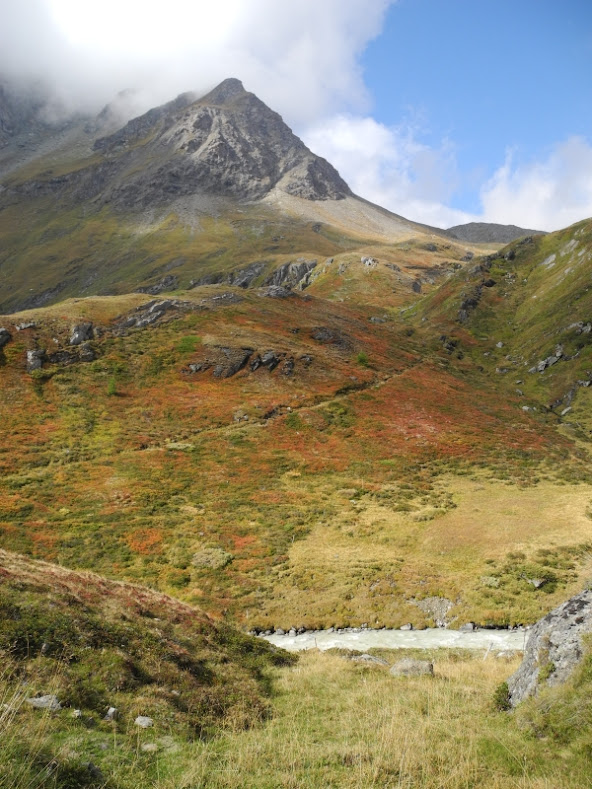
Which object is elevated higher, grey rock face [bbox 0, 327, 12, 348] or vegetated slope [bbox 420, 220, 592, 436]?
vegetated slope [bbox 420, 220, 592, 436]

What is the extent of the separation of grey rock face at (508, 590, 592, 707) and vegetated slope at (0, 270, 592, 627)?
1632cm

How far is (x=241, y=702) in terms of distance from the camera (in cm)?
1187

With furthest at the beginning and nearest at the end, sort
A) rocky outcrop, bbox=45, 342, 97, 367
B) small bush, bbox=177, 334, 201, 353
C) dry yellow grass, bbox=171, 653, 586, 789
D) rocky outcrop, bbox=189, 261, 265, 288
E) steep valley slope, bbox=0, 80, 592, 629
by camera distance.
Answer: rocky outcrop, bbox=189, 261, 265, 288
small bush, bbox=177, 334, 201, 353
rocky outcrop, bbox=45, 342, 97, 367
steep valley slope, bbox=0, 80, 592, 629
dry yellow grass, bbox=171, 653, 586, 789

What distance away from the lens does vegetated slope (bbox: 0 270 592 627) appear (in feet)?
101

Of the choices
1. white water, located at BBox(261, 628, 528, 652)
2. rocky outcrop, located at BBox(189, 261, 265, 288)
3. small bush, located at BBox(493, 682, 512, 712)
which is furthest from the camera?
rocky outcrop, located at BBox(189, 261, 265, 288)

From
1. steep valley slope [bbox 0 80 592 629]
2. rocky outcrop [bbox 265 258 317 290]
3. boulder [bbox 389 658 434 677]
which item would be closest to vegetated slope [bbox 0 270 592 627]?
steep valley slope [bbox 0 80 592 629]

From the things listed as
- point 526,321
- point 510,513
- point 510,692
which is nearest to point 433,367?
point 526,321

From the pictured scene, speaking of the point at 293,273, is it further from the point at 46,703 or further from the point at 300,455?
the point at 46,703

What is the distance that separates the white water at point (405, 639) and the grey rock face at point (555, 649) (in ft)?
42.5

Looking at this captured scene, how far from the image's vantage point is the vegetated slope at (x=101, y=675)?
7.38 m

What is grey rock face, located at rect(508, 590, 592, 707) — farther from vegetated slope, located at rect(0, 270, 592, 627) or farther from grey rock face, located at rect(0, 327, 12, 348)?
grey rock face, located at rect(0, 327, 12, 348)

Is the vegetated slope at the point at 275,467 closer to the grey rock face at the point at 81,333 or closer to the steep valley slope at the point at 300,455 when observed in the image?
the steep valley slope at the point at 300,455

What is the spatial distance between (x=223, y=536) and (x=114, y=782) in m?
31.6

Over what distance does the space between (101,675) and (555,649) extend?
10949 mm
